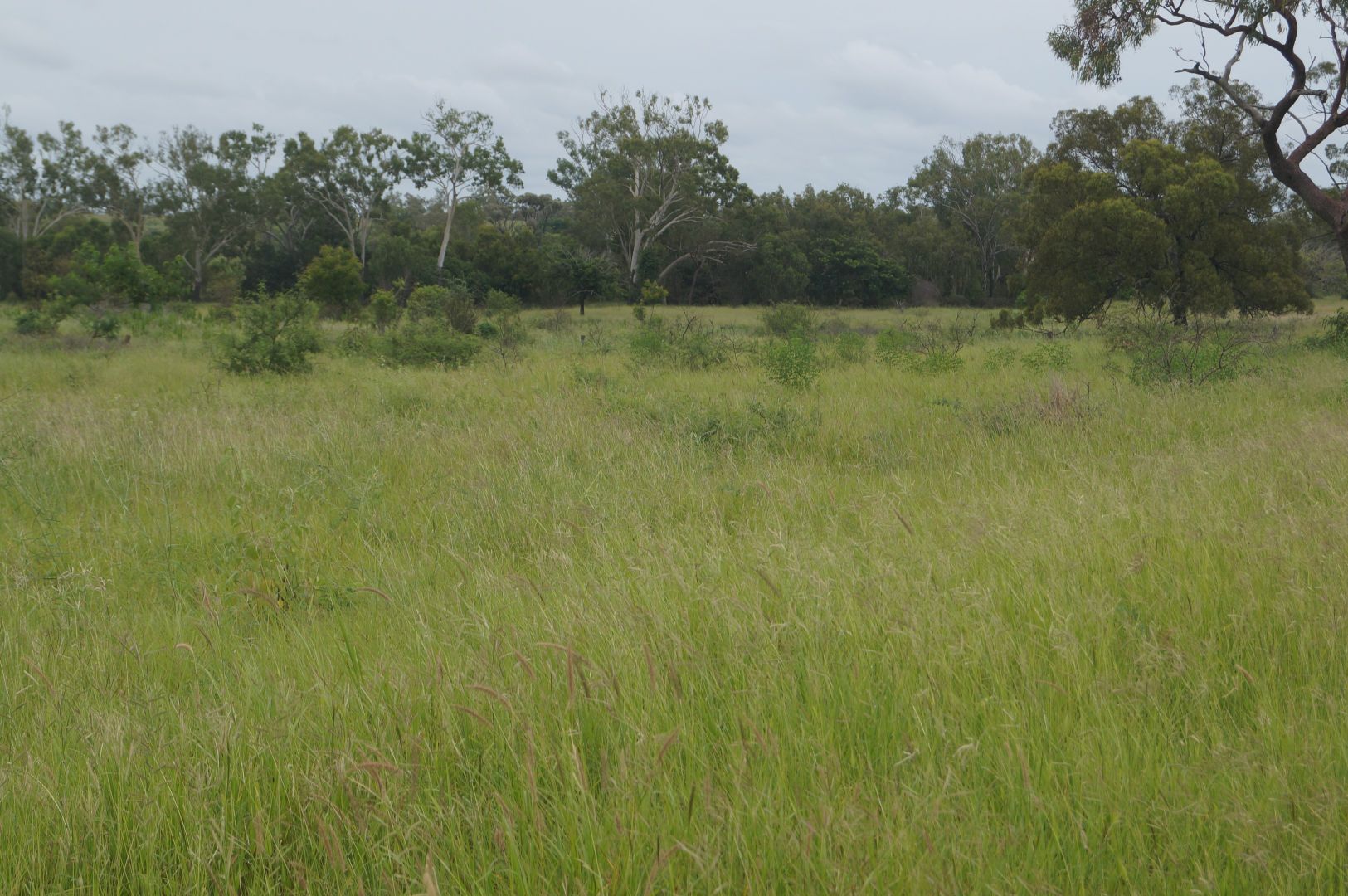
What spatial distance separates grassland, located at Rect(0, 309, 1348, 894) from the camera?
6.58 ft

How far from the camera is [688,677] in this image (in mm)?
2816

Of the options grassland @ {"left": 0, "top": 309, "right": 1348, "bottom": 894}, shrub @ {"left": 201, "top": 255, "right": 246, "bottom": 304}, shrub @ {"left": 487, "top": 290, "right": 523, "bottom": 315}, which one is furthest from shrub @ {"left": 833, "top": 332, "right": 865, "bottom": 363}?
shrub @ {"left": 201, "top": 255, "right": 246, "bottom": 304}

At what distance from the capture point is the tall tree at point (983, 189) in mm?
61375

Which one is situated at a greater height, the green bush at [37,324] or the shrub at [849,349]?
the shrub at [849,349]

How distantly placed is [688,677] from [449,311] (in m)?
19.8

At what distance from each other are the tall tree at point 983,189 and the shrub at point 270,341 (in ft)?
175

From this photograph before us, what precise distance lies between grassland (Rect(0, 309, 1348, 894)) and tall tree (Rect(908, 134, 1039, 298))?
59231 mm

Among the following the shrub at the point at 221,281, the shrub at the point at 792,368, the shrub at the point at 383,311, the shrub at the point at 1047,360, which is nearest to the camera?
the shrub at the point at 792,368

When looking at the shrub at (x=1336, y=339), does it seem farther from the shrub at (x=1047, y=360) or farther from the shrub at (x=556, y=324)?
the shrub at (x=556, y=324)

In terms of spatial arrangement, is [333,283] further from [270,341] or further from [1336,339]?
[1336,339]

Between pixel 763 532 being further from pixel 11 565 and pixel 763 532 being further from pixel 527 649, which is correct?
pixel 11 565

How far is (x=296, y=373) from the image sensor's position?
14.2 metres

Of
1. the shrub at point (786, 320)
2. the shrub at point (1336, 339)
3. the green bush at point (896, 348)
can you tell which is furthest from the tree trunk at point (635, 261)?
the shrub at point (1336, 339)

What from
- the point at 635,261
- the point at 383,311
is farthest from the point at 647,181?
the point at 383,311
